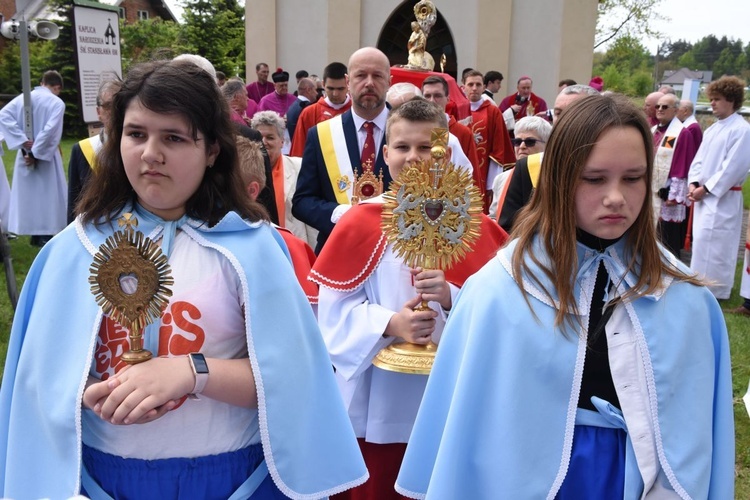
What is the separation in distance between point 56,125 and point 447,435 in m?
9.57

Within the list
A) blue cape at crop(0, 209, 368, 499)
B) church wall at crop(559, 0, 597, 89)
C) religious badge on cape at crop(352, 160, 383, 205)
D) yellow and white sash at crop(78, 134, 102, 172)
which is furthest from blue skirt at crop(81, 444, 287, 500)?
church wall at crop(559, 0, 597, 89)

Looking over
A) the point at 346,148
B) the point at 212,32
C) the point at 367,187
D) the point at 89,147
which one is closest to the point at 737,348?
the point at 346,148

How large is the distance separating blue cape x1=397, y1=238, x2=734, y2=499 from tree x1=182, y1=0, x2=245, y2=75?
1232 inches

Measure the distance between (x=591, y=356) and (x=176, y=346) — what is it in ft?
3.76

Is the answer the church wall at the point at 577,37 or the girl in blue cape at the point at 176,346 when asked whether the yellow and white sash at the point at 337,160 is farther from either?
the church wall at the point at 577,37

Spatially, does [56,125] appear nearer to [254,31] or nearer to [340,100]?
[340,100]

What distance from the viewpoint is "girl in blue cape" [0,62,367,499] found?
1842mm

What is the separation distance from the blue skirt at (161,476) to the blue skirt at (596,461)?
957 mm

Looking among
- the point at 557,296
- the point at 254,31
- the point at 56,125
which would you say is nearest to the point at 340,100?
the point at 56,125

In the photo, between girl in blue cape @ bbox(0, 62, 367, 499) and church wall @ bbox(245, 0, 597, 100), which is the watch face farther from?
church wall @ bbox(245, 0, 597, 100)

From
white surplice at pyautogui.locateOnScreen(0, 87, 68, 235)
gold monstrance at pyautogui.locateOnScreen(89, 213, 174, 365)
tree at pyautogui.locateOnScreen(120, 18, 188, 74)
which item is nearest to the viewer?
gold monstrance at pyautogui.locateOnScreen(89, 213, 174, 365)

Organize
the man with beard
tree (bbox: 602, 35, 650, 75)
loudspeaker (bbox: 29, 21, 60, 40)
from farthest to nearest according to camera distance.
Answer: tree (bbox: 602, 35, 650, 75) < loudspeaker (bbox: 29, 21, 60, 40) < the man with beard

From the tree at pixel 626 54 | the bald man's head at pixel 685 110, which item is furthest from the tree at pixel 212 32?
the bald man's head at pixel 685 110

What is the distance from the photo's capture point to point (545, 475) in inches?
79.2
